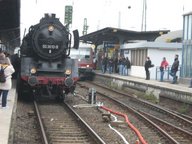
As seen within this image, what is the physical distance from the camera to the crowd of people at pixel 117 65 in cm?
3853

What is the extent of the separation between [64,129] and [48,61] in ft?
21.6

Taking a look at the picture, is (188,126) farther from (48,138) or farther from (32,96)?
(32,96)

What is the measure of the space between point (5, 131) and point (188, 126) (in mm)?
6212

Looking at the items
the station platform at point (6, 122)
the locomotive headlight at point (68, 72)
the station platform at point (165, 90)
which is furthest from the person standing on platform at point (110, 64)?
the station platform at point (6, 122)

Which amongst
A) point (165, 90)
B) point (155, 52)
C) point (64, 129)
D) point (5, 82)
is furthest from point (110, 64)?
point (64, 129)

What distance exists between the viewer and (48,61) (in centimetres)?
1873

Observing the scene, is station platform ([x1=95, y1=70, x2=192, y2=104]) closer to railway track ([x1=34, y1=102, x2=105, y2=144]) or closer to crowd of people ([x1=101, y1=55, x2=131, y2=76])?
railway track ([x1=34, y1=102, x2=105, y2=144])

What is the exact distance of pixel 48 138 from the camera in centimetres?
1106

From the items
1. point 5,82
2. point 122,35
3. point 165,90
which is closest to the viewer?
point 5,82

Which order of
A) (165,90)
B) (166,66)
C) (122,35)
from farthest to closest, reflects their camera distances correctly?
(122,35) → (166,66) → (165,90)

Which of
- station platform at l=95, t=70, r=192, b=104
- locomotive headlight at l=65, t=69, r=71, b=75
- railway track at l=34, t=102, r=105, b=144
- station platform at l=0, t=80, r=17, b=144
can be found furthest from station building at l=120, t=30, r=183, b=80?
station platform at l=0, t=80, r=17, b=144

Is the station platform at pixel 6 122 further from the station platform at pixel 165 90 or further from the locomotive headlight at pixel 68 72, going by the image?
the station platform at pixel 165 90

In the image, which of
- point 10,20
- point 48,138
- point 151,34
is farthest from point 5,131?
point 151,34

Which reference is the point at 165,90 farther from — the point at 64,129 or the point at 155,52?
the point at 155,52
